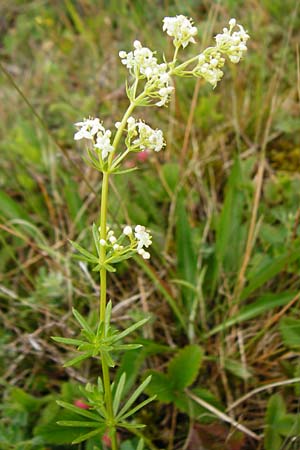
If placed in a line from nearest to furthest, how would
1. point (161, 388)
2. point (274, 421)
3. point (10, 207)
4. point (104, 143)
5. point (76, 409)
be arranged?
1. point (104, 143)
2. point (76, 409)
3. point (274, 421)
4. point (161, 388)
5. point (10, 207)

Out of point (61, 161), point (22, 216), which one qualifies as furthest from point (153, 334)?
point (61, 161)

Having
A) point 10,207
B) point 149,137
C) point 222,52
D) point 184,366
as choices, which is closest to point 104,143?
point 149,137

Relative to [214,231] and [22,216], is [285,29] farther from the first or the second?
[22,216]

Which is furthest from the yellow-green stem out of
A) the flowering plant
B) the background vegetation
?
the background vegetation

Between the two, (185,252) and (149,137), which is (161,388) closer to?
(185,252)

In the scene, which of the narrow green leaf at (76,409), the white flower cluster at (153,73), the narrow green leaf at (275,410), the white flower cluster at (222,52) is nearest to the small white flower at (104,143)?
the white flower cluster at (153,73)

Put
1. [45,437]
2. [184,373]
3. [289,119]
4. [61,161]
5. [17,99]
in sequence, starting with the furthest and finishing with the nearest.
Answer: [17,99] < [61,161] < [289,119] < [184,373] < [45,437]

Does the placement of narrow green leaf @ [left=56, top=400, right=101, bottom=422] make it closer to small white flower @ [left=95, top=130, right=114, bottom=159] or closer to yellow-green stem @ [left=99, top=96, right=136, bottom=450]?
yellow-green stem @ [left=99, top=96, right=136, bottom=450]

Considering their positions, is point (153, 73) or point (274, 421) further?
point (274, 421)
